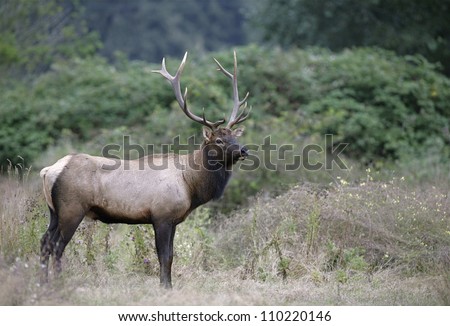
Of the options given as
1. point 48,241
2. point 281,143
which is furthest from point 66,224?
point 281,143

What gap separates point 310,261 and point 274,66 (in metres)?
9.62

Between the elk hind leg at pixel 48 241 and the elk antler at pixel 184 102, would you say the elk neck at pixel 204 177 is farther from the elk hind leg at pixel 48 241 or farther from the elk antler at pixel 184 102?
the elk hind leg at pixel 48 241

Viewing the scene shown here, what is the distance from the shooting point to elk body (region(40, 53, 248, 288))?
9.05 meters

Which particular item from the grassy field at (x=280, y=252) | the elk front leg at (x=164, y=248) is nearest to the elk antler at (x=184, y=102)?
the elk front leg at (x=164, y=248)

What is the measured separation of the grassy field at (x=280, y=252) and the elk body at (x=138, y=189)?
54 centimetres

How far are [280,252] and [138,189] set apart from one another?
7.87 ft

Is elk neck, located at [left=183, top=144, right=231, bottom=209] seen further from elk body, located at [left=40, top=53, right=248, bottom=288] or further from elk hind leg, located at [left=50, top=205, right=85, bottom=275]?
elk hind leg, located at [left=50, top=205, right=85, bottom=275]

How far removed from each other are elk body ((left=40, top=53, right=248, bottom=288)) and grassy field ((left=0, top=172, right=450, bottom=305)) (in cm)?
54

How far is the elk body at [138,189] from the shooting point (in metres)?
9.05

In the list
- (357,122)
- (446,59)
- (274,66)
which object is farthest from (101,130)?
(446,59)

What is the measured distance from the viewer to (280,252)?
34.9 feet

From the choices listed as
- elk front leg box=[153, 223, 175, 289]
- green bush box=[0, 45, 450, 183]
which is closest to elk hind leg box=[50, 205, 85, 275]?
elk front leg box=[153, 223, 175, 289]

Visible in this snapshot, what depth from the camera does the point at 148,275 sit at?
1040cm

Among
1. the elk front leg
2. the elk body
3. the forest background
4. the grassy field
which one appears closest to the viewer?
the grassy field
